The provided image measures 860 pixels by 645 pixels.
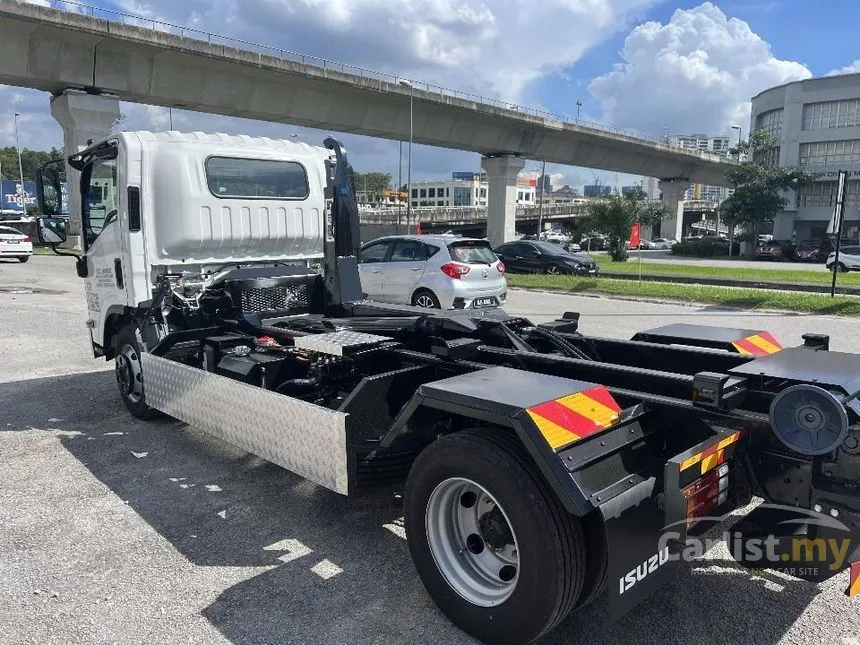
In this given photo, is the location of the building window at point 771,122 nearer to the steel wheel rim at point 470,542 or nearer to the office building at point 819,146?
the office building at point 819,146

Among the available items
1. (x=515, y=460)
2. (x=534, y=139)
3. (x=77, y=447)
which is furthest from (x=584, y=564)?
(x=534, y=139)

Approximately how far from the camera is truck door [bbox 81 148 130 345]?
230 inches

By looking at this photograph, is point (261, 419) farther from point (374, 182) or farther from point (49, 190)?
point (374, 182)

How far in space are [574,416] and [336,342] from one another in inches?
75.7

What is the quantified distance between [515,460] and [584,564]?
1.58 ft

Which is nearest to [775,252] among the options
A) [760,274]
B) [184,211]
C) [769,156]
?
[769,156]

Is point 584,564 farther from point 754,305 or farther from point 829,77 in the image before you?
point 829,77

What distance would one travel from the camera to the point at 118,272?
589cm

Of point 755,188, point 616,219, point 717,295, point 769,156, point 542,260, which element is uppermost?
point 769,156

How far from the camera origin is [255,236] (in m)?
6.21

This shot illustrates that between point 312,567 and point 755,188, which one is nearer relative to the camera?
point 312,567

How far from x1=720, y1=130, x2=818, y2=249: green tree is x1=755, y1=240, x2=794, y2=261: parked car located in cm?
205

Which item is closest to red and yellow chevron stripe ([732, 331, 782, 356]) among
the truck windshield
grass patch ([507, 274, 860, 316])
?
the truck windshield

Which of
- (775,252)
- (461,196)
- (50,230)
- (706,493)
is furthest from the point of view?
(461,196)
